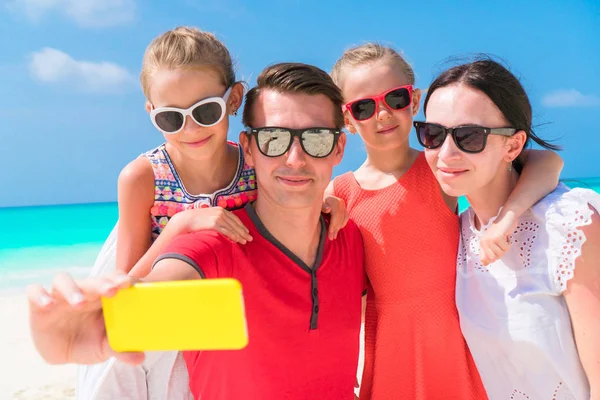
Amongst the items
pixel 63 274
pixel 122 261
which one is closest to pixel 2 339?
pixel 122 261

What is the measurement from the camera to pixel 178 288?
1393mm

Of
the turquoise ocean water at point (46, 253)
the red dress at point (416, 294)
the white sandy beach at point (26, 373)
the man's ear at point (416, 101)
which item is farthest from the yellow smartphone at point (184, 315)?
the turquoise ocean water at point (46, 253)

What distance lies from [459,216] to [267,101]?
1355 mm

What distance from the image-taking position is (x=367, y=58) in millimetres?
3373

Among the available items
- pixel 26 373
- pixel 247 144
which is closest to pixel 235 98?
pixel 247 144

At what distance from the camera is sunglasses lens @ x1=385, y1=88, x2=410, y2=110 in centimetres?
326

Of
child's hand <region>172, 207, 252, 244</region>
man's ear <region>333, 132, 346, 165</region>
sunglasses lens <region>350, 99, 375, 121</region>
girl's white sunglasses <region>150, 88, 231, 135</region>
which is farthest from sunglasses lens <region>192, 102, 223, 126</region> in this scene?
sunglasses lens <region>350, 99, 375, 121</region>

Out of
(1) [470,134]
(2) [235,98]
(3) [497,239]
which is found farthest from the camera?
(2) [235,98]

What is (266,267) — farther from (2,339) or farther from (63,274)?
(2,339)

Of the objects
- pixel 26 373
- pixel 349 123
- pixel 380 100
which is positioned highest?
pixel 380 100

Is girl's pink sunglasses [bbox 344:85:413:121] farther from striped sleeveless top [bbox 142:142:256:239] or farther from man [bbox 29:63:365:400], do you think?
striped sleeveless top [bbox 142:142:256:239]

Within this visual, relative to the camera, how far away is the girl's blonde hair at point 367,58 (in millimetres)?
3383

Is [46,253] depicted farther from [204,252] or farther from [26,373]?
[204,252]

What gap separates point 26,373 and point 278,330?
18.2 ft
